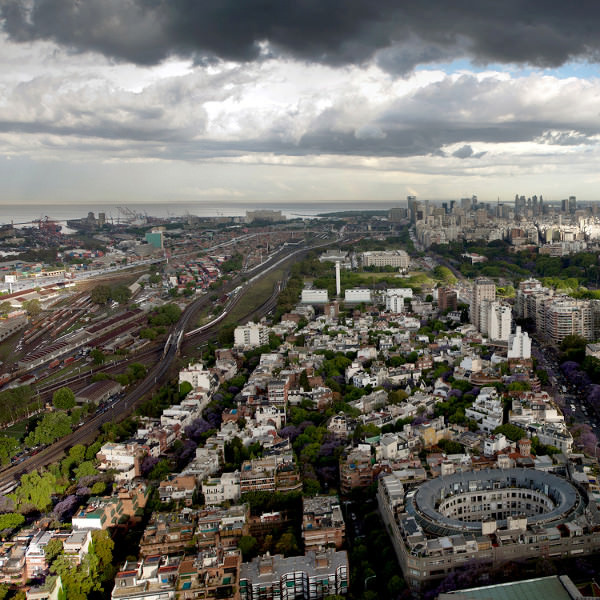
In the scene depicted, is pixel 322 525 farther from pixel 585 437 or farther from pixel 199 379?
pixel 199 379

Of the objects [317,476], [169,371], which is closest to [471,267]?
[169,371]

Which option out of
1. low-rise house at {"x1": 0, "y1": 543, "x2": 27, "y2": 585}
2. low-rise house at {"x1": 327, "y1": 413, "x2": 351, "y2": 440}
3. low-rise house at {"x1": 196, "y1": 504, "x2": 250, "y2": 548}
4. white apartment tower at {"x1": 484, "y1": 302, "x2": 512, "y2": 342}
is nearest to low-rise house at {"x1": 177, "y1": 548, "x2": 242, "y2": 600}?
low-rise house at {"x1": 196, "y1": 504, "x2": 250, "y2": 548}

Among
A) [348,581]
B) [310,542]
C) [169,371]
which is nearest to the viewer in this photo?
[348,581]

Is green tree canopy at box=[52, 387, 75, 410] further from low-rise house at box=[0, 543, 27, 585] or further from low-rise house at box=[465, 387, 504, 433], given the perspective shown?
low-rise house at box=[465, 387, 504, 433]

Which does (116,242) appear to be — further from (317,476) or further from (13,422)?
(317,476)

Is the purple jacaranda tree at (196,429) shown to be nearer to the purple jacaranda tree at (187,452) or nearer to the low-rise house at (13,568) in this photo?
the purple jacaranda tree at (187,452)

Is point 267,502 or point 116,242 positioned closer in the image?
point 267,502

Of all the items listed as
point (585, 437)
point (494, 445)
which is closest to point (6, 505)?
point (494, 445)

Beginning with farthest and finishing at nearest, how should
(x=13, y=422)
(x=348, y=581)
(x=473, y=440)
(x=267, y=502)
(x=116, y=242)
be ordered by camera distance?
1. (x=116, y=242)
2. (x=13, y=422)
3. (x=473, y=440)
4. (x=267, y=502)
5. (x=348, y=581)

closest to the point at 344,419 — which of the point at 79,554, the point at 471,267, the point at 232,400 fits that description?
the point at 232,400
